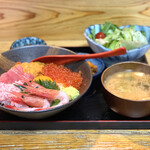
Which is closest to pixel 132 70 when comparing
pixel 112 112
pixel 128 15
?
pixel 112 112

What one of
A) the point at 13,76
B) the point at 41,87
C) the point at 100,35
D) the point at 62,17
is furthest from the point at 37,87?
the point at 62,17

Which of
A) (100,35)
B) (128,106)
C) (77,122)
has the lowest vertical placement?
(77,122)

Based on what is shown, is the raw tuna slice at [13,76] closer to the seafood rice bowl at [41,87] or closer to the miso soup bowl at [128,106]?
the seafood rice bowl at [41,87]

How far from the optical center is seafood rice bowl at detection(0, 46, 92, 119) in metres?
1.17

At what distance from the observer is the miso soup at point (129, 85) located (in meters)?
1.26

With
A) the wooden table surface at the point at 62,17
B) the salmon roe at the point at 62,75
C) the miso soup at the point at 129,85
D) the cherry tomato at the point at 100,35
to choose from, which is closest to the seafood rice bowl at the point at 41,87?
the salmon roe at the point at 62,75

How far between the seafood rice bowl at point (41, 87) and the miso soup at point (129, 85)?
0.16 meters

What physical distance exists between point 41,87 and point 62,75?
0.27m

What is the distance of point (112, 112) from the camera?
1.34m

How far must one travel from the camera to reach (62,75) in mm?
1487

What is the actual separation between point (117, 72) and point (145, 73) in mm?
192

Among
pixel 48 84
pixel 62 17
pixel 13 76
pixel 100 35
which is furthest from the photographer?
pixel 62 17

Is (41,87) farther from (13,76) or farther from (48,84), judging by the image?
(13,76)

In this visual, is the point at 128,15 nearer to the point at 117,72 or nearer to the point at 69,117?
the point at 117,72
